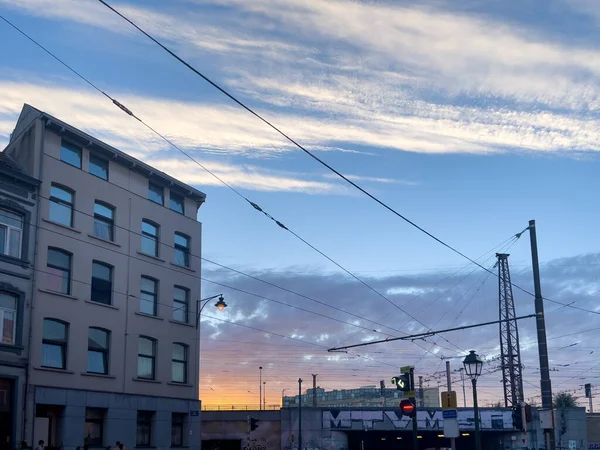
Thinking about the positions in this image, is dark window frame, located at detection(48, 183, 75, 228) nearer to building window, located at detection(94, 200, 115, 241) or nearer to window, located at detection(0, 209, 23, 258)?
building window, located at detection(94, 200, 115, 241)

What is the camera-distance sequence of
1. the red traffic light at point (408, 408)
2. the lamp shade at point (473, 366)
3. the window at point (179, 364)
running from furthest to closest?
the window at point (179, 364) → the lamp shade at point (473, 366) → the red traffic light at point (408, 408)

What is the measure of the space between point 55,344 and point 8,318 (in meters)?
3.03

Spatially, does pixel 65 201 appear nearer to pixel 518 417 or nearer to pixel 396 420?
pixel 518 417

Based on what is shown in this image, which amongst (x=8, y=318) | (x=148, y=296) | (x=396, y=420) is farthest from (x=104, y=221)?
(x=396, y=420)

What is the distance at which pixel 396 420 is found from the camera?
2662 inches

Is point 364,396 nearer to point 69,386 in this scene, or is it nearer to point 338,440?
point 338,440

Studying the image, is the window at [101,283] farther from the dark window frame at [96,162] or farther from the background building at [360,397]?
the background building at [360,397]

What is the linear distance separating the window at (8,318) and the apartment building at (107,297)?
938 mm

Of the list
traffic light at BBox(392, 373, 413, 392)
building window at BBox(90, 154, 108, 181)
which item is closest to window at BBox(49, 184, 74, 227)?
building window at BBox(90, 154, 108, 181)

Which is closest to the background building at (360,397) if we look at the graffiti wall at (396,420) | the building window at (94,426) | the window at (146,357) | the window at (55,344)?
the graffiti wall at (396,420)

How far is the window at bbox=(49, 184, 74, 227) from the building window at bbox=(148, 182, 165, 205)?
18.8 ft

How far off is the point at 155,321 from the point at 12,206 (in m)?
10.5

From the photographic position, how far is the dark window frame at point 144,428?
38.0 meters

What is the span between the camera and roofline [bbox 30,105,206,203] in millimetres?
34750
